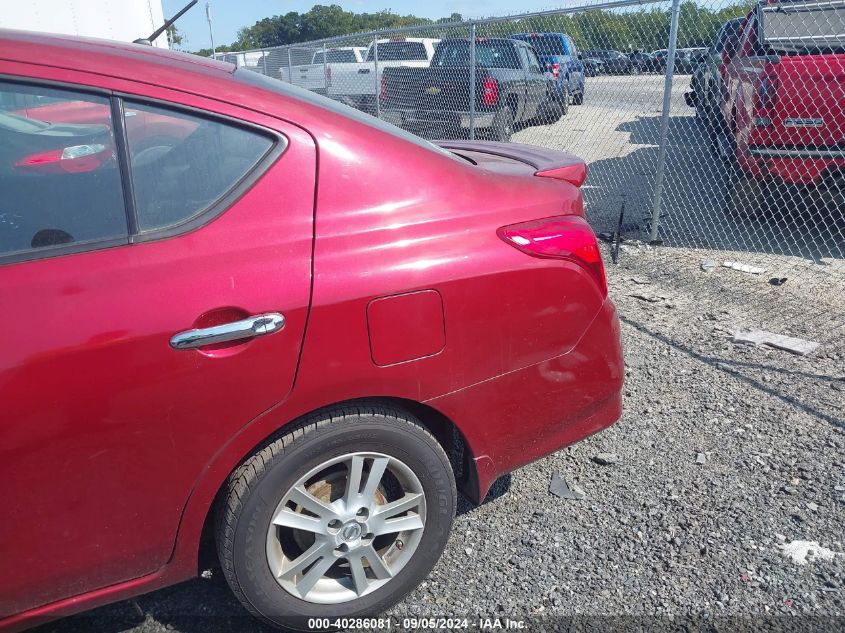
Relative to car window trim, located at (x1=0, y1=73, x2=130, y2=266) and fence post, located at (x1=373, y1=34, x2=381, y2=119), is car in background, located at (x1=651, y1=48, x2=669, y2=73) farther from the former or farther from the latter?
car window trim, located at (x1=0, y1=73, x2=130, y2=266)

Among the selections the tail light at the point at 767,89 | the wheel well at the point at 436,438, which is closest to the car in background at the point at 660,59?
the tail light at the point at 767,89

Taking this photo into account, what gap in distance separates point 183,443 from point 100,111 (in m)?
0.94

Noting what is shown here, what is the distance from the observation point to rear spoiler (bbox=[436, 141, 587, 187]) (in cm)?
277

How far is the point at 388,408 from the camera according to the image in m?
2.20

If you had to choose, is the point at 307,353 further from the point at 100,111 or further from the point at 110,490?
the point at 100,111

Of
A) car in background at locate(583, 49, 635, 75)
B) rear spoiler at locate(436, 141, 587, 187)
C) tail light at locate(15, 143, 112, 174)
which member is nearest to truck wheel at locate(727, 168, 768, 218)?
car in background at locate(583, 49, 635, 75)

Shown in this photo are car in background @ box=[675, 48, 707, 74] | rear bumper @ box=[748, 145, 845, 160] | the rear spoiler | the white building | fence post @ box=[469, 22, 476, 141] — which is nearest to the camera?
the rear spoiler

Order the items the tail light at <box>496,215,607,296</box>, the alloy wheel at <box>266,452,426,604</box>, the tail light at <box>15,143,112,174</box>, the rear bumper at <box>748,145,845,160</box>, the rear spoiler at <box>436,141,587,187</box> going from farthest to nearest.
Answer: the rear bumper at <box>748,145,845,160</box>, the rear spoiler at <box>436,141,587,187</box>, the tail light at <box>496,215,607,296</box>, the alloy wheel at <box>266,452,426,604</box>, the tail light at <box>15,143,112,174</box>

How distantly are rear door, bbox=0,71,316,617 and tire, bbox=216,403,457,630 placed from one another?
0.18 m

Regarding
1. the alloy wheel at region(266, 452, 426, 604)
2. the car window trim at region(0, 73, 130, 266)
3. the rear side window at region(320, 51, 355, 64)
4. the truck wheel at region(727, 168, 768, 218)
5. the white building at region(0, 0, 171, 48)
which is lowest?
the alloy wheel at region(266, 452, 426, 604)

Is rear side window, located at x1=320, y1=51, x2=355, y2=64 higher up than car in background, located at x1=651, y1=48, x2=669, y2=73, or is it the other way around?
rear side window, located at x1=320, y1=51, x2=355, y2=64

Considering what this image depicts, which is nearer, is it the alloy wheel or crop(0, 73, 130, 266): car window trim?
crop(0, 73, 130, 266): car window trim

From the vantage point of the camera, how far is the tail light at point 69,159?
6.25ft

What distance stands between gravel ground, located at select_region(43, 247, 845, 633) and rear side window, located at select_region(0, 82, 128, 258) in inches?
54.4
